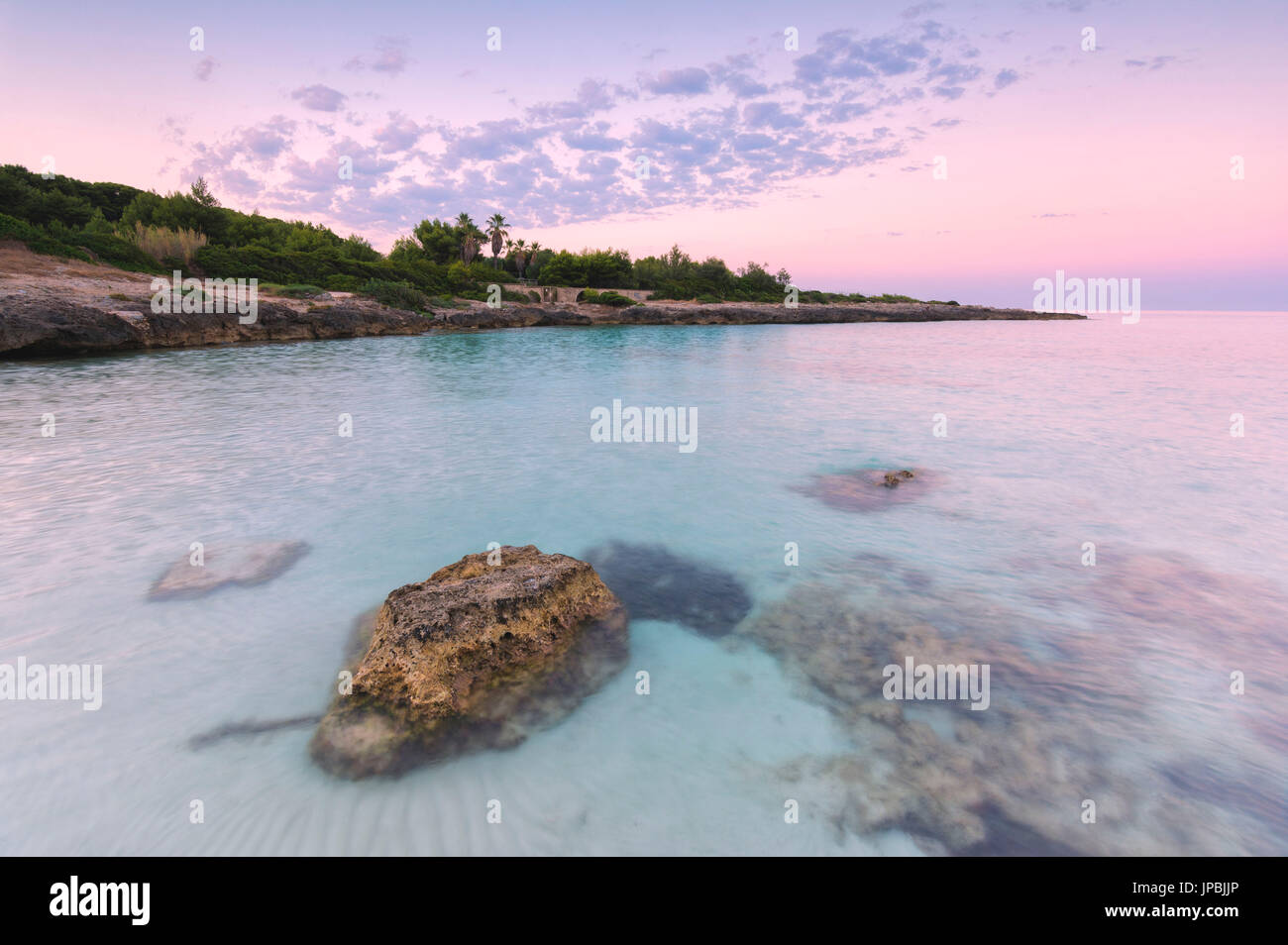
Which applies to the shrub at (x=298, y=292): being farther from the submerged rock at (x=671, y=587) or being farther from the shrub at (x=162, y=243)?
the submerged rock at (x=671, y=587)

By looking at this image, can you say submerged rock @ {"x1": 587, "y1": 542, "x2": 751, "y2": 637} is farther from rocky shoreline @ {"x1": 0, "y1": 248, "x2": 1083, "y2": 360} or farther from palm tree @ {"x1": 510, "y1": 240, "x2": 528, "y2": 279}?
palm tree @ {"x1": 510, "y1": 240, "x2": 528, "y2": 279}

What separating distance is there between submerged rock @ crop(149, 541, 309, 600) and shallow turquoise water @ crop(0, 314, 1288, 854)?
21 centimetres

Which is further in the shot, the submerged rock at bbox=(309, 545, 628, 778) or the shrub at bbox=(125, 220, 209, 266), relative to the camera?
the shrub at bbox=(125, 220, 209, 266)

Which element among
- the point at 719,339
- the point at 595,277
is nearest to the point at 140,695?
the point at 719,339

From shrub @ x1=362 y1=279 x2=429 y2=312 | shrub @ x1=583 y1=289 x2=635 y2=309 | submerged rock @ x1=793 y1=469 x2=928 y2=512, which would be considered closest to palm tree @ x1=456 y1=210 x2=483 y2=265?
shrub @ x1=583 y1=289 x2=635 y2=309

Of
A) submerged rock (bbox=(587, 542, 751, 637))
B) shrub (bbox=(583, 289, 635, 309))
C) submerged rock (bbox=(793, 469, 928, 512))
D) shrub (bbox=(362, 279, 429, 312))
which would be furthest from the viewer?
shrub (bbox=(583, 289, 635, 309))

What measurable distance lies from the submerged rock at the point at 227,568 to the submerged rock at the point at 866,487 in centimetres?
748

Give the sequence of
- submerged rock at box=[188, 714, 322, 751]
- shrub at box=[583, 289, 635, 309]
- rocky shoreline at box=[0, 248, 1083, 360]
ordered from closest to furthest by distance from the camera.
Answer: submerged rock at box=[188, 714, 322, 751]
rocky shoreline at box=[0, 248, 1083, 360]
shrub at box=[583, 289, 635, 309]

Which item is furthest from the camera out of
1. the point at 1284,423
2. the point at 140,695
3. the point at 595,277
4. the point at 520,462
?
the point at 595,277

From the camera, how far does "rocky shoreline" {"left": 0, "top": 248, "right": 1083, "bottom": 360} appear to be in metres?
19.7

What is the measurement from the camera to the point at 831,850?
2943 mm

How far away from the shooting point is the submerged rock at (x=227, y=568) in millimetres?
5465
